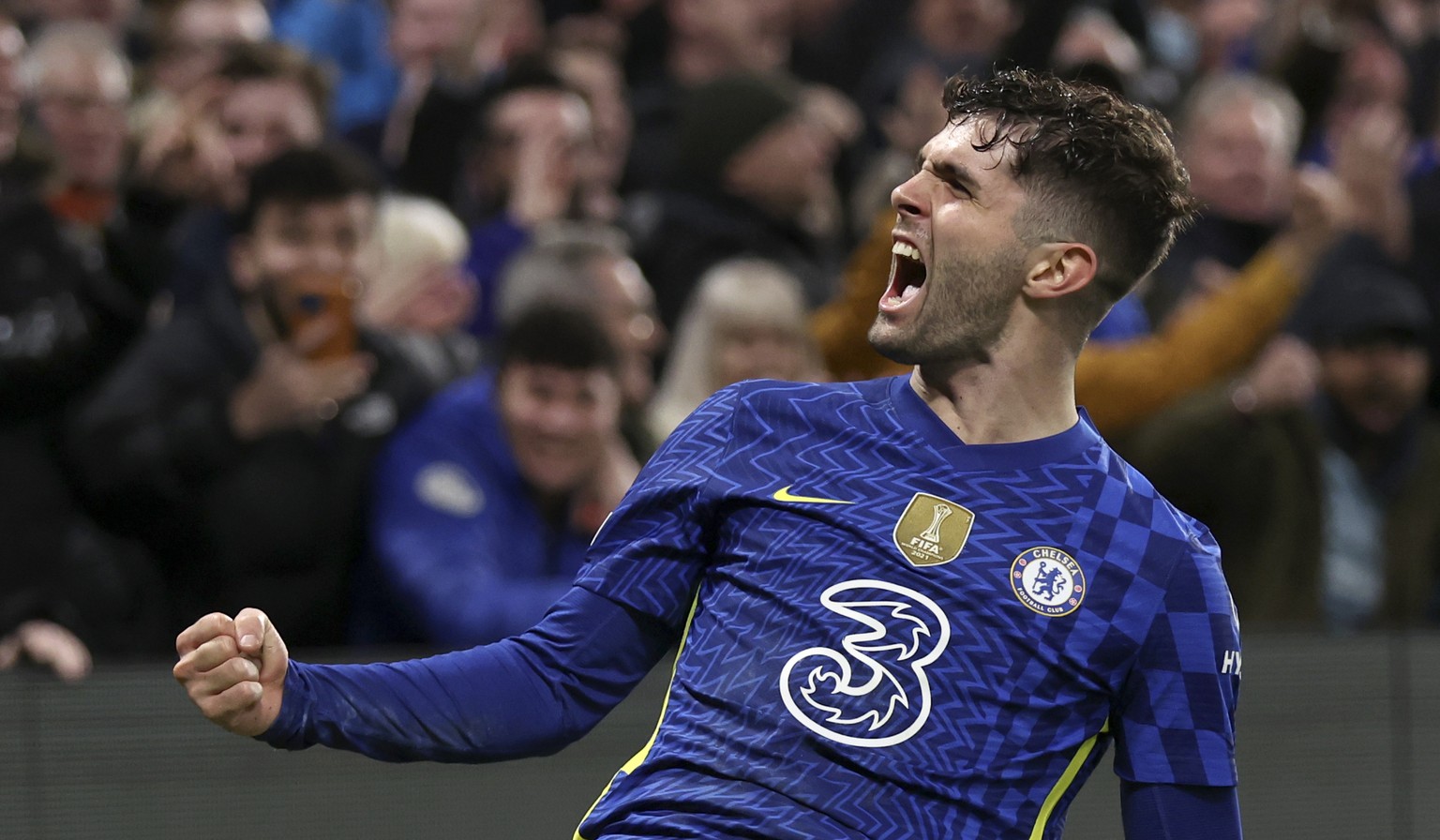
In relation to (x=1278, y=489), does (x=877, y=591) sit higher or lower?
higher

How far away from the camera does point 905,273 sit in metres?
2.96

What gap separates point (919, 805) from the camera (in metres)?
2.65

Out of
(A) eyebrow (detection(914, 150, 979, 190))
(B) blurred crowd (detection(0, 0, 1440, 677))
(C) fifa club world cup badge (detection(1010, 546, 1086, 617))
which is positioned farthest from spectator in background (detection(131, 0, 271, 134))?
(C) fifa club world cup badge (detection(1010, 546, 1086, 617))

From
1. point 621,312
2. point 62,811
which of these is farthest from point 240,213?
point 62,811

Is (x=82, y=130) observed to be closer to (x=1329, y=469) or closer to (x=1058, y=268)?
(x=1058, y=268)

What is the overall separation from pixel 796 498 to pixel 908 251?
0.40 metres

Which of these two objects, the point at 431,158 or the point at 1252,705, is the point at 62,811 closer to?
the point at 431,158

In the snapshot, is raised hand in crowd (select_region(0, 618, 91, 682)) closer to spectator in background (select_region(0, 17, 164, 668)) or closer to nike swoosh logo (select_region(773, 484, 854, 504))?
spectator in background (select_region(0, 17, 164, 668))

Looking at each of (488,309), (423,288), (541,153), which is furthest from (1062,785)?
(541,153)

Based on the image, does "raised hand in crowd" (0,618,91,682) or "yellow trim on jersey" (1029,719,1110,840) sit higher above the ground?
"yellow trim on jersey" (1029,719,1110,840)

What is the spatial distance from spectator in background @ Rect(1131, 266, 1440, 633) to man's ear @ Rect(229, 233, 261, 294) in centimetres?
248

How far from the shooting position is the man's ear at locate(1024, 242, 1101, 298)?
9.49ft

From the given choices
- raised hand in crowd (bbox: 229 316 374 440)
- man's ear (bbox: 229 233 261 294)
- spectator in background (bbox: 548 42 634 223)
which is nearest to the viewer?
raised hand in crowd (bbox: 229 316 374 440)

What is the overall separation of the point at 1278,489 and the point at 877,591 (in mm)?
3446
